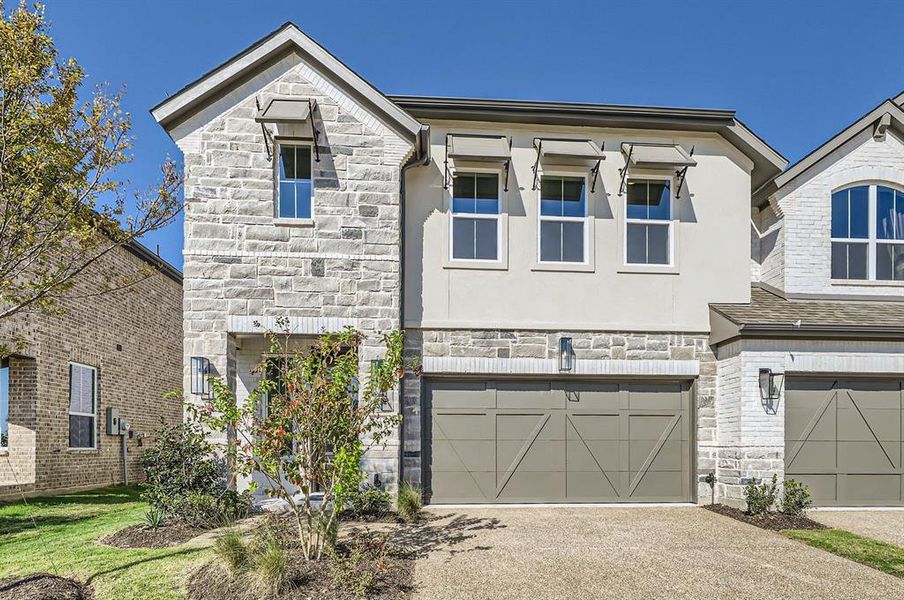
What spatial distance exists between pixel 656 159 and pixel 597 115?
136cm

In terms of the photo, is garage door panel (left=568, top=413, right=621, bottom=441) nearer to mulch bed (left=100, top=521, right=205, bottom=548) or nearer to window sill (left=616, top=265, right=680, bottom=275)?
window sill (left=616, top=265, right=680, bottom=275)

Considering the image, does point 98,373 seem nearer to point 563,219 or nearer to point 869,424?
point 563,219

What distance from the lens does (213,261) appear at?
979 cm

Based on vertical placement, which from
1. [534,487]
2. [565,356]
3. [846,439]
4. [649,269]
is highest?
[649,269]

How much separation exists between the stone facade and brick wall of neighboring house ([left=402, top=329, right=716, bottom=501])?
821 mm

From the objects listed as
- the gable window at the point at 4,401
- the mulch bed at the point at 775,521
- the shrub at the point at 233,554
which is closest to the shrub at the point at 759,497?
the mulch bed at the point at 775,521

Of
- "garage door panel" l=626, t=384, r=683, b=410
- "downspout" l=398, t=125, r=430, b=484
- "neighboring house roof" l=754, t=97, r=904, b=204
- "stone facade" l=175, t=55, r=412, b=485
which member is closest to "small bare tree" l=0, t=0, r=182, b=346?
"stone facade" l=175, t=55, r=412, b=485

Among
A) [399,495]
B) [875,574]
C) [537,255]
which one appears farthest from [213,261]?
[875,574]

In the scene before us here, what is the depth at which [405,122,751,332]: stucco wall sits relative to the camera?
35.1 ft

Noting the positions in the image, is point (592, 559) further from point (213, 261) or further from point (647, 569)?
point (213, 261)

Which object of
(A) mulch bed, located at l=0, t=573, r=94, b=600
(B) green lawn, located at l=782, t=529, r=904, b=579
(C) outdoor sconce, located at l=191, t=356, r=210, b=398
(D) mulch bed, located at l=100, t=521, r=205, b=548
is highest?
(C) outdoor sconce, located at l=191, t=356, r=210, b=398

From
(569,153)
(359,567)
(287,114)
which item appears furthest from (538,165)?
(359,567)

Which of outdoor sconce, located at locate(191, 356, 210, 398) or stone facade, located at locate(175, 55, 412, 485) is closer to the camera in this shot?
outdoor sconce, located at locate(191, 356, 210, 398)

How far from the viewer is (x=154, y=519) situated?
8.06 meters
